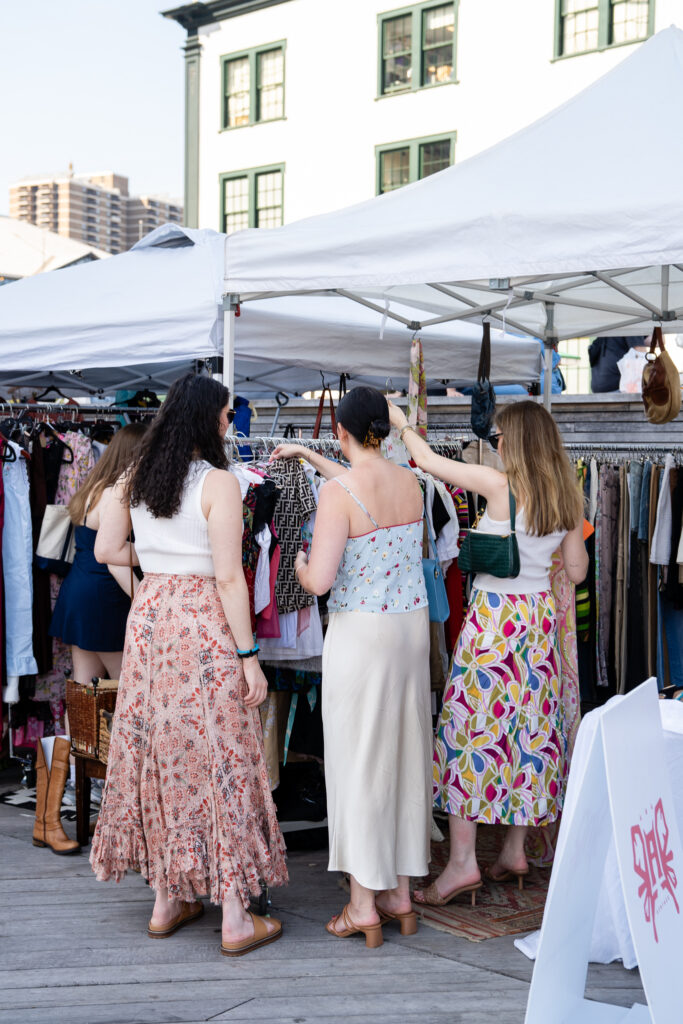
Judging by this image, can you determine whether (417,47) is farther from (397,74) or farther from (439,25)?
(397,74)

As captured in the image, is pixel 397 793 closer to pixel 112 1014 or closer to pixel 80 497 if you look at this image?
pixel 112 1014

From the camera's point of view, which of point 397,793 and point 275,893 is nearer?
point 397,793

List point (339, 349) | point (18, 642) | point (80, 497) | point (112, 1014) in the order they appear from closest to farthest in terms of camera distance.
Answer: point (112, 1014), point (80, 497), point (18, 642), point (339, 349)

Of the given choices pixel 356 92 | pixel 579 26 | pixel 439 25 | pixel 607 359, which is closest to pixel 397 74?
pixel 356 92

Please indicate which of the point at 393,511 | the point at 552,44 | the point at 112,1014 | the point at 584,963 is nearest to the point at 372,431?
the point at 393,511

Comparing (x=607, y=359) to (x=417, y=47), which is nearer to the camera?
(x=607, y=359)

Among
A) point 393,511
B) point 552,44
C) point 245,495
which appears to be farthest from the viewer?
point 552,44

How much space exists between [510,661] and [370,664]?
616 millimetres

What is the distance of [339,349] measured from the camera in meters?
5.96

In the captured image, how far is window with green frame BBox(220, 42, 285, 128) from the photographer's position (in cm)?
1745

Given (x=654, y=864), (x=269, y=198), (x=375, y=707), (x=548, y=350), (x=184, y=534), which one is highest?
(x=269, y=198)

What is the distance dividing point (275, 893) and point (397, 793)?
0.84m

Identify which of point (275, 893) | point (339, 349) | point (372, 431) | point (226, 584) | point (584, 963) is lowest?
point (275, 893)

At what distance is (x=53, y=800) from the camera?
4.53 meters
